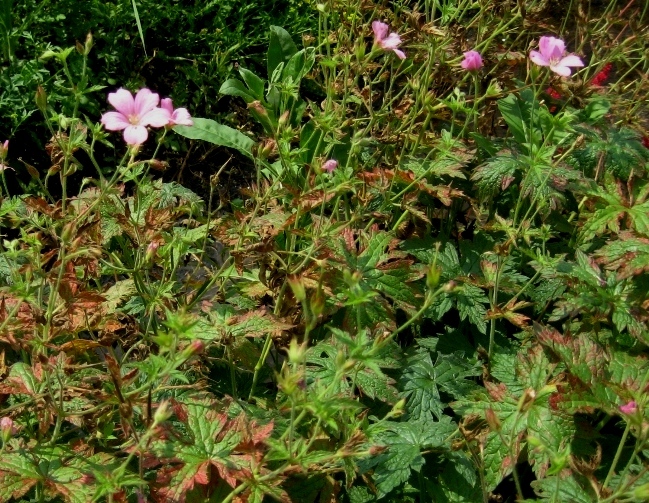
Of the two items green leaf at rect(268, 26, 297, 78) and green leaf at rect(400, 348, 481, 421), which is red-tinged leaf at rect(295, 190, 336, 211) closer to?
green leaf at rect(400, 348, 481, 421)

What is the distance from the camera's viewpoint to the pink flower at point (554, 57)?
6.48ft

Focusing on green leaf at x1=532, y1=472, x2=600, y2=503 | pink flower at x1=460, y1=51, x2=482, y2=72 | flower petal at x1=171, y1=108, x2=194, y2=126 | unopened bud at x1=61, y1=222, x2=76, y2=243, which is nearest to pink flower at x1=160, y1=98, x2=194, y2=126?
flower petal at x1=171, y1=108, x2=194, y2=126

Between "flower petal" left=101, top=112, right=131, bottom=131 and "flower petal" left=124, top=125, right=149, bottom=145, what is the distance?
18mm

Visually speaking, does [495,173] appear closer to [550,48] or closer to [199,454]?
[550,48]

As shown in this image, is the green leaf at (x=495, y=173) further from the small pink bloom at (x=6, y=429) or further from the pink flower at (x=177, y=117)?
the small pink bloom at (x=6, y=429)

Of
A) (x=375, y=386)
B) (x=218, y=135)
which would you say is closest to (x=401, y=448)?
(x=375, y=386)

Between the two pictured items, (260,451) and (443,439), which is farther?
(443,439)

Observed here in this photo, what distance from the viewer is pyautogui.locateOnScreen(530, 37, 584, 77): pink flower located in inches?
77.7

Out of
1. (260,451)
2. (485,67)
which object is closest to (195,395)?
(260,451)

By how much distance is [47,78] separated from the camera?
2.91 meters

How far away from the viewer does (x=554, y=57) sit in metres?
2.00

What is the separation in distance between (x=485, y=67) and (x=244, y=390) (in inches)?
54.1

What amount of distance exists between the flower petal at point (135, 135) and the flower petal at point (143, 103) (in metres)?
0.05

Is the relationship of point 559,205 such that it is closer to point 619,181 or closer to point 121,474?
point 619,181
